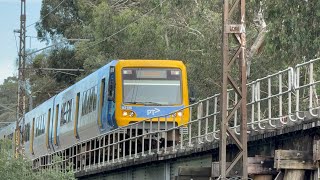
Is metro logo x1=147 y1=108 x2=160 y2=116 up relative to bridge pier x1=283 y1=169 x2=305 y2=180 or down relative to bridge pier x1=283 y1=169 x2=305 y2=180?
up

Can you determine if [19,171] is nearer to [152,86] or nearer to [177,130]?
[152,86]

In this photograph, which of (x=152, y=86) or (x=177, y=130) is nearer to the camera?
(x=177, y=130)

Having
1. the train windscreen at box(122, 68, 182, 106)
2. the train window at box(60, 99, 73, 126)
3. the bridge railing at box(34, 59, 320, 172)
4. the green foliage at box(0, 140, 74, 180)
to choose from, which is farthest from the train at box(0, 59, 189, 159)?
the train window at box(60, 99, 73, 126)

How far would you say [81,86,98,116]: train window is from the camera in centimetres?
3222

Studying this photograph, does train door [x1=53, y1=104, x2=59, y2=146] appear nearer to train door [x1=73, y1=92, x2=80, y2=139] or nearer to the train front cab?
train door [x1=73, y1=92, x2=80, y2=139]

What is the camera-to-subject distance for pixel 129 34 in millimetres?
53906

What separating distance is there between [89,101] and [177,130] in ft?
21.0

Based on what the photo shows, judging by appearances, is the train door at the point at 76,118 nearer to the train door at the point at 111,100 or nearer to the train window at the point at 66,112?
the train window at the point at 66,112

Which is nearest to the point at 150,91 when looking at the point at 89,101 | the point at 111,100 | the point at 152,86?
the point at 152,86

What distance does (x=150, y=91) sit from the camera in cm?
3023

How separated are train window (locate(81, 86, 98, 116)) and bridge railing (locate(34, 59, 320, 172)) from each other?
1.08 m

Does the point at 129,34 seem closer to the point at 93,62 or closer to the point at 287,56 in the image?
the point at 93,62

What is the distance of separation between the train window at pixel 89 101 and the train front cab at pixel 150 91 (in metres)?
1.91

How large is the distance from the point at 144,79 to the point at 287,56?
16.1 feet
